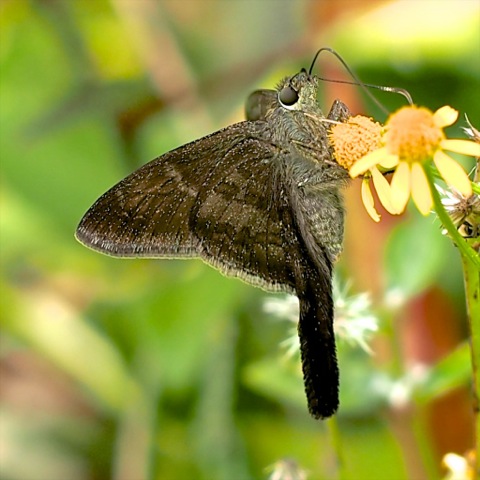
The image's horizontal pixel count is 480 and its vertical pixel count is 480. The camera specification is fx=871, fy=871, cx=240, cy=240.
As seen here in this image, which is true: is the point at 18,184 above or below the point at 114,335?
above

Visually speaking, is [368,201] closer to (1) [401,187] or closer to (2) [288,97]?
(1) [401,187]

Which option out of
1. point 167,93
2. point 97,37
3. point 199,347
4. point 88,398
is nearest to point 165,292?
point 199,347

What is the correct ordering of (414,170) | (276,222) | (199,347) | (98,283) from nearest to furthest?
1. (414,170)
2. (276,222)
3. (199,347)
4. (98,283)

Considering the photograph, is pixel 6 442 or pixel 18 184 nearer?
pixel 6 442

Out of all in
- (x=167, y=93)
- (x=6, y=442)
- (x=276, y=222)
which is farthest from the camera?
(x=167, y=93)

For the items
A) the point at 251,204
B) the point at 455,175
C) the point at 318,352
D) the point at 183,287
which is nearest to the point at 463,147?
the point at 455,175

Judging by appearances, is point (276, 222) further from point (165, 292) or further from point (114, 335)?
point (114, 335)

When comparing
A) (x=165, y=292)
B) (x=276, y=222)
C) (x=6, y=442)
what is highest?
(x=165, y=292)

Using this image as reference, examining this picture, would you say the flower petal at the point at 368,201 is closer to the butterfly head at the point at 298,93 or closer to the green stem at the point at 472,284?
the green stem at the point at 472,284
